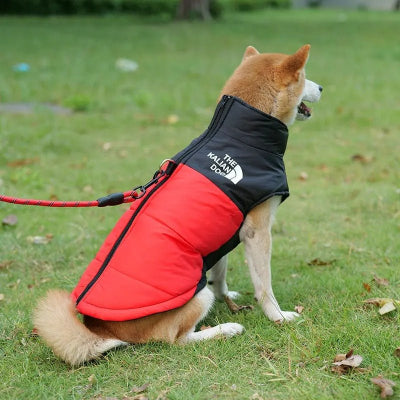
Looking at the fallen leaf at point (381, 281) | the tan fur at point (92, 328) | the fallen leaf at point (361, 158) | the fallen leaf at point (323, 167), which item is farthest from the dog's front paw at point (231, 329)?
the fallen leaf at point (361, 158)

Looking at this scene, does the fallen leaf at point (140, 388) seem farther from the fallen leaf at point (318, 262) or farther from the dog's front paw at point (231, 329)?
the fallen leaf at point (318, 262)

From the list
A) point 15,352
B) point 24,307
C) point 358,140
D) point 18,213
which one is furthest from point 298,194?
point 15,352

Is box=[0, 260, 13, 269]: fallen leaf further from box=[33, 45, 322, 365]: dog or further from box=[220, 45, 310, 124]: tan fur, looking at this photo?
box=[220, 45, 310, 124]: tan fur

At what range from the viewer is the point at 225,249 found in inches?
133

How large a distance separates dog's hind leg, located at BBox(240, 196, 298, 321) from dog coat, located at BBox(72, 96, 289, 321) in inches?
3.0

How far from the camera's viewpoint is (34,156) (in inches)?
279

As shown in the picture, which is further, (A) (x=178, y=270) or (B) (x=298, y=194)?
(B) (x=298, y=194)

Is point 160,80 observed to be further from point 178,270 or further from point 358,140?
point 178,270

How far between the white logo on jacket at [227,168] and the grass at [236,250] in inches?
34.4

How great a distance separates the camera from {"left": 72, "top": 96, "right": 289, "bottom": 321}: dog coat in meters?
3.03

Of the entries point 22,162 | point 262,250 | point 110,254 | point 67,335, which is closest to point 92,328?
point 67,335

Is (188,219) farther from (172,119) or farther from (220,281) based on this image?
(172,119)

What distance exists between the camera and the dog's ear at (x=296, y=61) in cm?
340

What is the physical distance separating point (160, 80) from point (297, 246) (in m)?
6.87
